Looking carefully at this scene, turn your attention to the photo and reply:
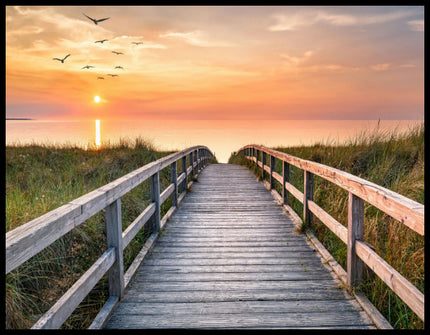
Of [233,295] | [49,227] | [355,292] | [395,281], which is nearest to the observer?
[49,227]

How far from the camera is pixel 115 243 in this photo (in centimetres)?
297

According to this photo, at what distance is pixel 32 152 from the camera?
12.5 m

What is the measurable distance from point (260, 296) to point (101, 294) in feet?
5.14

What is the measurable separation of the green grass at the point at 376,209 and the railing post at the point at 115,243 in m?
2.20

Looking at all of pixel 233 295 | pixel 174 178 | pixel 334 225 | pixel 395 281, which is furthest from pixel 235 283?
pixel 174 178

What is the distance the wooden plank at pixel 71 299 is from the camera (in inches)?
74.0

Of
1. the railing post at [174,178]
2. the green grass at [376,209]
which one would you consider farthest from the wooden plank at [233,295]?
the railing post at [174,178]

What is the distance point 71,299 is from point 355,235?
2396 millimetres

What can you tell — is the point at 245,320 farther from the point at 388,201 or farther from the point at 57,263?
the point at 57,263

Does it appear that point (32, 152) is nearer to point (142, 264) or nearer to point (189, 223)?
point (189, 223)

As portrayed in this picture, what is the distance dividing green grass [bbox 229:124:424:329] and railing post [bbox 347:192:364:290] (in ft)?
0.32

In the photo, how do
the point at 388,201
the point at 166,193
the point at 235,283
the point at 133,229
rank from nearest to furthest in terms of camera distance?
the point at 388,201
the point at 235,283
the point at 133,229
the point at 166,193

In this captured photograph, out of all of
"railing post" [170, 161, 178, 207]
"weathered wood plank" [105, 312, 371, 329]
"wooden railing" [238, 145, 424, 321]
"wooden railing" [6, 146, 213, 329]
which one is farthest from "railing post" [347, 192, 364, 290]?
"railing post" [170, 161, 178, 207]

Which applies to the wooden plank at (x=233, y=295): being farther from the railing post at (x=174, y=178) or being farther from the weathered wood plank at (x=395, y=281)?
the railing post at (x=174, y=178)
